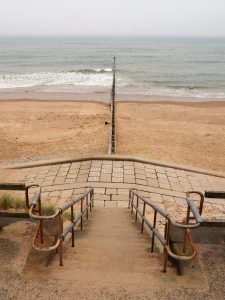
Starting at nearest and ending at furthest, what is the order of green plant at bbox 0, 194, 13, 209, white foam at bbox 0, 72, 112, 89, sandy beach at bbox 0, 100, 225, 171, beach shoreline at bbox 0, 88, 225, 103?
green plant at bbox 0, 194, 13, 209
sandy beach at bbox 0, 100, 225, 171
beach shoreline at bbox 0, 88, 225, 103
white foam at bbox 0, 72, 112, 89

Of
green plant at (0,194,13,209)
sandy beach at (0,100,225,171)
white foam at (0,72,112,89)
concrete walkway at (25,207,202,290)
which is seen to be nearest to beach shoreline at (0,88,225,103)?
sandy beach at (0,100,225,171)

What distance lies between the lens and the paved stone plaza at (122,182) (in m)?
9.45

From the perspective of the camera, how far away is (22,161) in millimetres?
13398

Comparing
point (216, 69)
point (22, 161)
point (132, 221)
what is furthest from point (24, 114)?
point (216, 69)

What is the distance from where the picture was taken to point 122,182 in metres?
10.2

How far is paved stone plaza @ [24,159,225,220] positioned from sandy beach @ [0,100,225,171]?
7.84 feet

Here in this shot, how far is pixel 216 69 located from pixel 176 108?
30.4 meters

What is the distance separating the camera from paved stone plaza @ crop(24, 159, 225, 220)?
31.0 ft

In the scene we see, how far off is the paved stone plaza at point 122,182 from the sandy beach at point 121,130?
2.39m

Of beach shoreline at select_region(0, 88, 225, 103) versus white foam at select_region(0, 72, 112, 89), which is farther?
white foam at select_region(0, 72, 112, 89)

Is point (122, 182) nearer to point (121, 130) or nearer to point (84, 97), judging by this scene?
point (121, 130)

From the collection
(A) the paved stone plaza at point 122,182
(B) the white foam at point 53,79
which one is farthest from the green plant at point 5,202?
(B) the white foam at point 53,79

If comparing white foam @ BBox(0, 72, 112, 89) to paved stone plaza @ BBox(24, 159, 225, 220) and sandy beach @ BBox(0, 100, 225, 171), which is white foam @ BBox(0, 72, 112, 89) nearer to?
sandy beach @ BBox(0, 100, 225, 171)

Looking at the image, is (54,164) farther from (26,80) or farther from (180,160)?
(26,80)
